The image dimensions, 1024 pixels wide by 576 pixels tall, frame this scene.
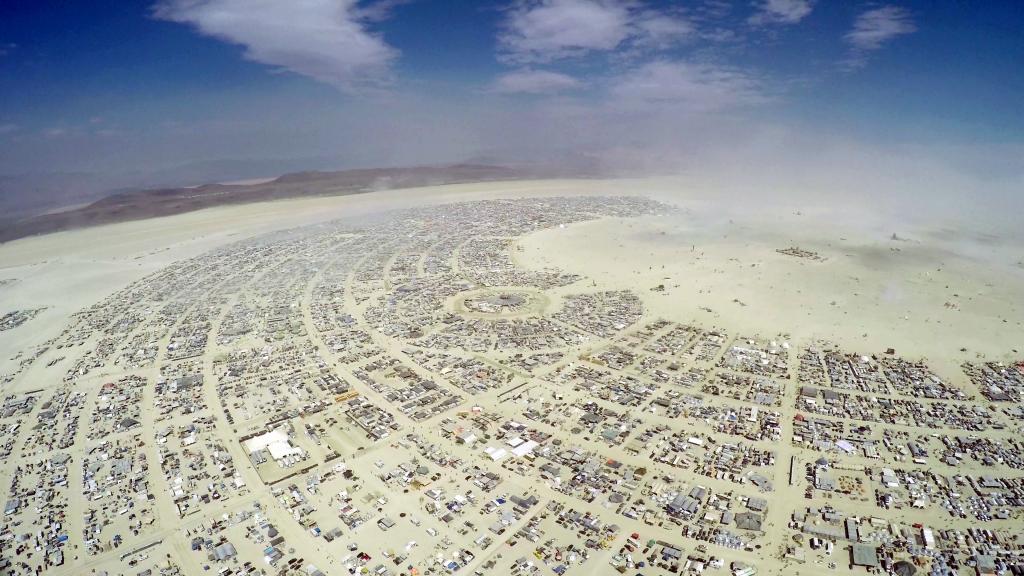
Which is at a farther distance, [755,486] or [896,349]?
[896,349]

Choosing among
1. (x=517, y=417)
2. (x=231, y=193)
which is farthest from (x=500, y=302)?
(x=231, y=193)

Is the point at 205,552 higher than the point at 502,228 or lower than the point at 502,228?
lower

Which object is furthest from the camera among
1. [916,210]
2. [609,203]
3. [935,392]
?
[609,203]

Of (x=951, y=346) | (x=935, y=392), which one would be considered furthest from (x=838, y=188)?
(x=935, y=392)

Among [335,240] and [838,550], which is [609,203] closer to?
[335,240]

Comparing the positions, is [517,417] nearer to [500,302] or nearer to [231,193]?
[500,302]

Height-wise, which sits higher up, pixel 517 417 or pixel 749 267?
pixel 749 267
